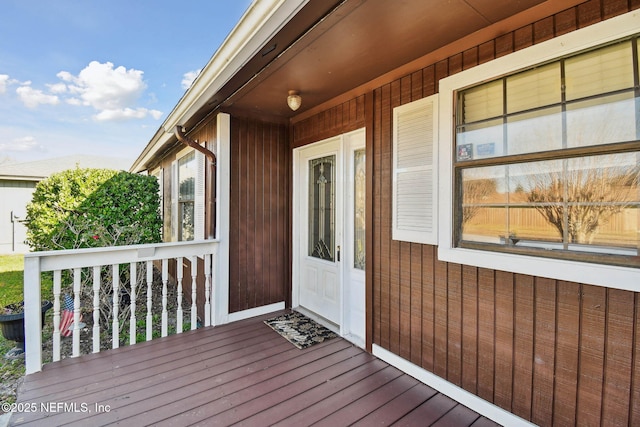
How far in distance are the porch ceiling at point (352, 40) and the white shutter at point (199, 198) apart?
4.68 feet

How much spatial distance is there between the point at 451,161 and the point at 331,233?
5.61 ft

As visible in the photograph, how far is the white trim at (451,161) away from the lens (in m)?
A: 1.39

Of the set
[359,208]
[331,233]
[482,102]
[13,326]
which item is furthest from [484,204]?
[13,326]

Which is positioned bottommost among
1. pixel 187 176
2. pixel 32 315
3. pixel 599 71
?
pixel 32 315

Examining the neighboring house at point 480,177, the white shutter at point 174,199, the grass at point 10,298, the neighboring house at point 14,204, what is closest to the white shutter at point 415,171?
the neighboring house at point 480,177

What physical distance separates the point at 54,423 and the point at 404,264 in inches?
104

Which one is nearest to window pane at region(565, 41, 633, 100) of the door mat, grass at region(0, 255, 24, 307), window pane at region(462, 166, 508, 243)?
window pane at region(462, 166, 508, 243)

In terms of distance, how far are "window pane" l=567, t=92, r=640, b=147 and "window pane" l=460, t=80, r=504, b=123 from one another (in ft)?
1.32

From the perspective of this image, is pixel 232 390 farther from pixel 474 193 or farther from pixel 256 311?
pixel 474 193

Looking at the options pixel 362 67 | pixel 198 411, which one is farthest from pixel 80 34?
pixel 198 411

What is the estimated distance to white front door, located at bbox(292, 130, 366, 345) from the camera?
10.1ft

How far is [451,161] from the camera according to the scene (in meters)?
2.07

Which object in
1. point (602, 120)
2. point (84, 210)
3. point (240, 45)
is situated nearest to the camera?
point (602, 120)

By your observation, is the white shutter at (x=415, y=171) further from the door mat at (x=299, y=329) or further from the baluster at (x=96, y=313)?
the baluster at (x=96, y=313)
